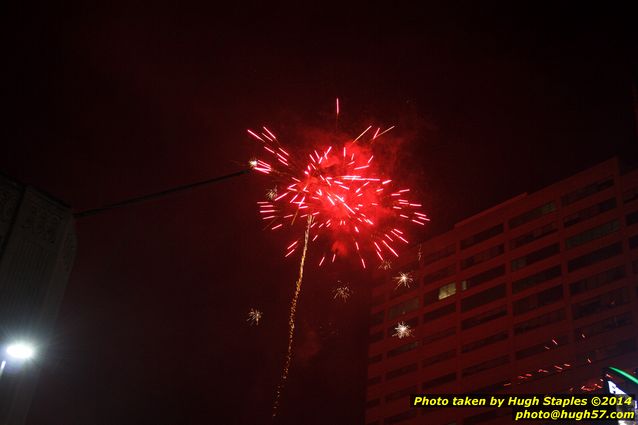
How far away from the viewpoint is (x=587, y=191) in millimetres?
85000

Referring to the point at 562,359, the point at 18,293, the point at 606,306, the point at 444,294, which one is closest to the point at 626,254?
the point at 606,306

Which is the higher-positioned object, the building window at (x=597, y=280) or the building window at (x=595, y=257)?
the building window at (x=595, y=257)

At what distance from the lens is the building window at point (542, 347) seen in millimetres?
78562

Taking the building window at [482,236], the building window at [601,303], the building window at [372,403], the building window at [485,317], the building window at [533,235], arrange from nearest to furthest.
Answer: the building window at [601,303] → the building window at [533,235] → the building window at [485,317] → the building window at [482,236] → the building window at [372,403]

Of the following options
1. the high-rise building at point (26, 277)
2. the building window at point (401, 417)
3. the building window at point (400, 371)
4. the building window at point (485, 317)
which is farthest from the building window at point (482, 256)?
the high-rise building at point (26, 277)

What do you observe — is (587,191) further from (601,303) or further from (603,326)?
(603,326)

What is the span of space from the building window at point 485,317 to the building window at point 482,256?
7765mm

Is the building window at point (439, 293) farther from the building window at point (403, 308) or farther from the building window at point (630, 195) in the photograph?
the building window at point (630, 195)

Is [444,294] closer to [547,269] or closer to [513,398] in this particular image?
[547,269]

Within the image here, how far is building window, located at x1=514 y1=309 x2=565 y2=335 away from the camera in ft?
263

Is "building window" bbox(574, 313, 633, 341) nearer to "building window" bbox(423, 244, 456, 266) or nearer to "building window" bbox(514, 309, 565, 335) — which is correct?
"building window" bbox(514, 309, 565, 335)

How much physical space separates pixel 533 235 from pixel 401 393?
2745 centimetres

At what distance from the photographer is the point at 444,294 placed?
97.4m

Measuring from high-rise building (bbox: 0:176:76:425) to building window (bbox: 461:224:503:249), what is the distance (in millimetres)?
78511
